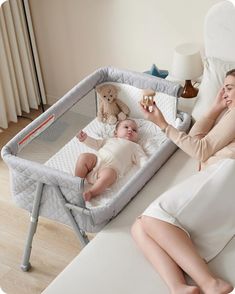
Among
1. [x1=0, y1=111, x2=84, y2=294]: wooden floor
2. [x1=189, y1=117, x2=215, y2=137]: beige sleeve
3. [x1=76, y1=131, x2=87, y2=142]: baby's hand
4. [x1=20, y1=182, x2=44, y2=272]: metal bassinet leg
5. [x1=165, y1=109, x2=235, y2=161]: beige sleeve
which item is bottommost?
[x1=0, y1=111, x2=84, y2=294]: wooden floor

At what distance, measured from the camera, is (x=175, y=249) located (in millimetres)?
1653

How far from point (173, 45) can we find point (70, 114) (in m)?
0.69

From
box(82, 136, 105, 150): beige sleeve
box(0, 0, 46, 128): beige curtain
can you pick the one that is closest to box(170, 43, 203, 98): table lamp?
box(82, 136, 105, 150): beige sleeve

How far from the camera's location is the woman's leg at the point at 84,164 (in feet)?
6.98

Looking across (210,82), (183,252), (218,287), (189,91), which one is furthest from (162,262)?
(189,91)

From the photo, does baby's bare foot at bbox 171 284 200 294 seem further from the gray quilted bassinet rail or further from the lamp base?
the lamp base

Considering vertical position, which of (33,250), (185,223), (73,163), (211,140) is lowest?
(33,250)

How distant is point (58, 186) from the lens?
188cm

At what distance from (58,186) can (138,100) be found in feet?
2.31

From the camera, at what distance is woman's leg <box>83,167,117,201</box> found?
2.00 m

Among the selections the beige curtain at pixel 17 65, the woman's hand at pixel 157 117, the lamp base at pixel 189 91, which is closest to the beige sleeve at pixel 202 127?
the woman's hand at pixel 157 117

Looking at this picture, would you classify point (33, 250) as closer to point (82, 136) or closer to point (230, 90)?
point (82, 136)

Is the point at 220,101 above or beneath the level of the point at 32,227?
above

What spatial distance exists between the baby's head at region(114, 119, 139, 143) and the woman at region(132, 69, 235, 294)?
0.25m
